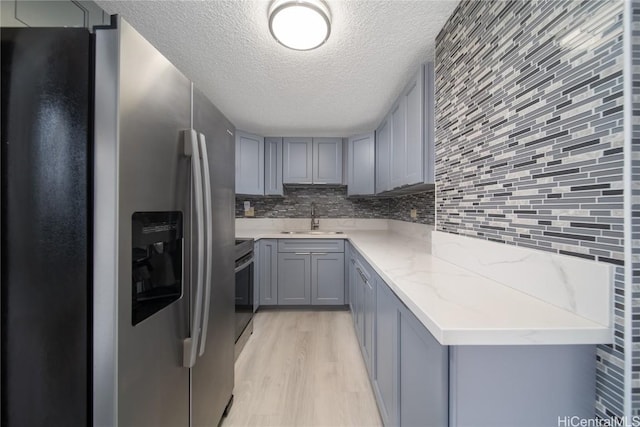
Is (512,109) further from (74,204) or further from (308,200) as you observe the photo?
(308,200)

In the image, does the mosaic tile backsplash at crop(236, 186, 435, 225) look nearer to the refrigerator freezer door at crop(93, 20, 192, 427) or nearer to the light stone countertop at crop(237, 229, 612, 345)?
the light stone countertop at crop(237, 229, 612, 345)

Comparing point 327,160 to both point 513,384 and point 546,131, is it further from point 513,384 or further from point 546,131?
point 513,384

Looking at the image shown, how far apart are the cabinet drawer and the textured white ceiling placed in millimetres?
1437

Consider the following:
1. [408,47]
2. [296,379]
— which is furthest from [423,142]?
[296,379]

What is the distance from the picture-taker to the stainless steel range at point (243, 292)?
2.04 metres

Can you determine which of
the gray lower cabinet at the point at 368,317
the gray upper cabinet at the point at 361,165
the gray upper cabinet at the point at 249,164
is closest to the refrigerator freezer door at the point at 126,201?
the gray lower cabinet at the point at 368,317

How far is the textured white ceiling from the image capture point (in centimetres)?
131

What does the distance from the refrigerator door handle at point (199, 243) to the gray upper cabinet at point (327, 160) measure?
2514 millimetres

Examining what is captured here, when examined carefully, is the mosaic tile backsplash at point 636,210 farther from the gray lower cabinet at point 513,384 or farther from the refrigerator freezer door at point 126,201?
the refrigerator freezer door at point 126,201

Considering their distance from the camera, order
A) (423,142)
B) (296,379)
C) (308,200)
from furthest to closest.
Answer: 1. (308,200)
2. (296,379)
3. (423,142)

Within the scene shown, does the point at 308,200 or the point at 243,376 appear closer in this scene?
the point at 243,376

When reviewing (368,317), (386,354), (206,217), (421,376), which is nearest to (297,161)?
(368,317)

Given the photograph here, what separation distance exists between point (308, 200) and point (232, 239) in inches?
88.6

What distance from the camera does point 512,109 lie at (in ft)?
2.98
